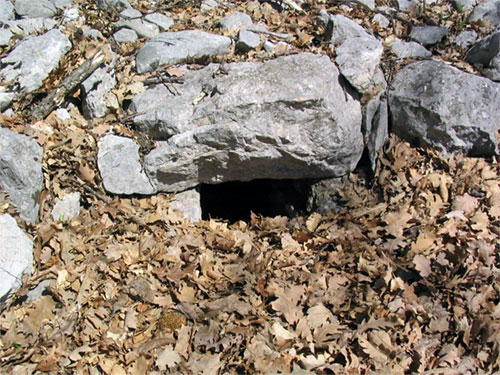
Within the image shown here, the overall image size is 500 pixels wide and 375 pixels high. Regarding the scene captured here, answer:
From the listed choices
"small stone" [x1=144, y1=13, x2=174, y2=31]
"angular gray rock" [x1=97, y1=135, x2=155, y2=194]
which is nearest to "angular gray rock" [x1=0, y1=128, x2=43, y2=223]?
"angular gray rock" [x1=97, y1=135, x2=155, y2=194]

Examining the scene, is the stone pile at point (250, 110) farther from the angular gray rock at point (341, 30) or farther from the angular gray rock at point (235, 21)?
the angular gray rock at point (235, 21)

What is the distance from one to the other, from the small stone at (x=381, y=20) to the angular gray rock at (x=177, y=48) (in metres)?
2.17

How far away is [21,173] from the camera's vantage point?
4.52 meters

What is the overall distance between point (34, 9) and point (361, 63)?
4.45 meters

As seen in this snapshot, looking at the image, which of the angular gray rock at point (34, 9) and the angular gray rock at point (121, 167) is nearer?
the angular gray rock at point (121, 167)

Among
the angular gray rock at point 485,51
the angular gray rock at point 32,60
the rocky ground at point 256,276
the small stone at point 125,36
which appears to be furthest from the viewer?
the small stone at point 125,36

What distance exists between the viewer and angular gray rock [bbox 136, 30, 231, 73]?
5.40 m

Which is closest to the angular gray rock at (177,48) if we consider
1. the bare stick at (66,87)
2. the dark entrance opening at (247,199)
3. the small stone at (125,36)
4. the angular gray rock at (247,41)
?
the angular gray rock at (247,41)

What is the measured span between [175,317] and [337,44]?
3.84 m

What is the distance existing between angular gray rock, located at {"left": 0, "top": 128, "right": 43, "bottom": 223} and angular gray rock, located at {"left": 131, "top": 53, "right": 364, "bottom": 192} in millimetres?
1180

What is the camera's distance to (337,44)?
5.54 m

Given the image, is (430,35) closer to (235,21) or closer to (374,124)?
(374,124)

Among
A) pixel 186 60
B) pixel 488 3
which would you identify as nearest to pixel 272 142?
pixel 186 60

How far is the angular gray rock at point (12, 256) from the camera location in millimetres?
3988
